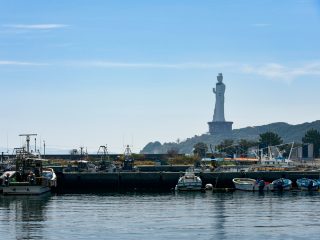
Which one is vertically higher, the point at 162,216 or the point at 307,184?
the point at 307,184

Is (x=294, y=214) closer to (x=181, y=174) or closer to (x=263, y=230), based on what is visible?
(x=263, y=230)

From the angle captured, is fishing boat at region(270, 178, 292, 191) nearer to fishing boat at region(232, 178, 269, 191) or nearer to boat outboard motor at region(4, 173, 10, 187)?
fishing boat at region(232, 178, 269, 191)

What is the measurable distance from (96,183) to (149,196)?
26.1 metres

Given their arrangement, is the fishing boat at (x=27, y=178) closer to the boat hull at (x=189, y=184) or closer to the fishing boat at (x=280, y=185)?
the boat hull at (x=189, y=184)

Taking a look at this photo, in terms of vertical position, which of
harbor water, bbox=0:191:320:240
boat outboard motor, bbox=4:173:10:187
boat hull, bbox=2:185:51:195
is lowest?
harbor water, bbox=0:191:320:240

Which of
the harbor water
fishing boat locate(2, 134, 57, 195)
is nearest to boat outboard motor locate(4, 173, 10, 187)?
fishing boat locate(2, 134, 57, 195)

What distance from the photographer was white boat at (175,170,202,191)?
141125 millimetres

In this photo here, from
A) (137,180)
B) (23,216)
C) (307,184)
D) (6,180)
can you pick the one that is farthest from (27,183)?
(307,184)

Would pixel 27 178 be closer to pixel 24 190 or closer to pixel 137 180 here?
pixel 24 190

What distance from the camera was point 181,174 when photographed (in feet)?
500

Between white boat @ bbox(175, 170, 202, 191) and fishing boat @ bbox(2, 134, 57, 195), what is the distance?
22.2 m

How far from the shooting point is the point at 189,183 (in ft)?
464

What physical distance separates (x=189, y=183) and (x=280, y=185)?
15.8 m

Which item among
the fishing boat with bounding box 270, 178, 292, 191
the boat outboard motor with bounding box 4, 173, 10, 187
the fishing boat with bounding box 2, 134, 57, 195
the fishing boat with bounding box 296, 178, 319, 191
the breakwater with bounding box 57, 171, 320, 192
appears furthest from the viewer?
the breakwater with bounding box 57, 171, 320, 192
